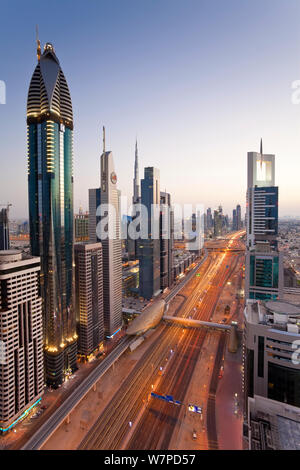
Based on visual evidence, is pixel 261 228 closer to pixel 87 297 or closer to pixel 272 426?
pixel 87 297

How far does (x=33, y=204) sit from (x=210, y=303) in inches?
3573

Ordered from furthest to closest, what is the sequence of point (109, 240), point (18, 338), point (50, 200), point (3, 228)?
point (3, 228)
point (109, 240)
point (50, 200)
point (18, 338)

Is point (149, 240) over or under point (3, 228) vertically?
under

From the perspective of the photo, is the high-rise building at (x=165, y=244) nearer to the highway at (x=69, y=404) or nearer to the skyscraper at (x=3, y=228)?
the highway at (x=69, y=404)

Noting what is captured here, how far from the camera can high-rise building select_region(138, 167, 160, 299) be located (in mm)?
121188

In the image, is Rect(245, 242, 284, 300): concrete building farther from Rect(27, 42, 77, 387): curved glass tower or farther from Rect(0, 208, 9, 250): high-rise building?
Rect(0, 208, 9, 250): high-rise building

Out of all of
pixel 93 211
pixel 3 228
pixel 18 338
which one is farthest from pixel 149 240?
pixel 3 228

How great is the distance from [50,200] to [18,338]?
35004mm

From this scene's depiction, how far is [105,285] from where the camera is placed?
3447 inches

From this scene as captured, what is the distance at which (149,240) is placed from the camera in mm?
120812

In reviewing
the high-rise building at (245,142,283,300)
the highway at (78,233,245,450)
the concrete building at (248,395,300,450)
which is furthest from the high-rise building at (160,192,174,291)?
the concrete building at (248,395,300,450)

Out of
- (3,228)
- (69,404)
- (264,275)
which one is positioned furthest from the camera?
(3,228)

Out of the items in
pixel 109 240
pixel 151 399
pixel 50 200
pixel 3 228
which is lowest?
pixel 151 399
